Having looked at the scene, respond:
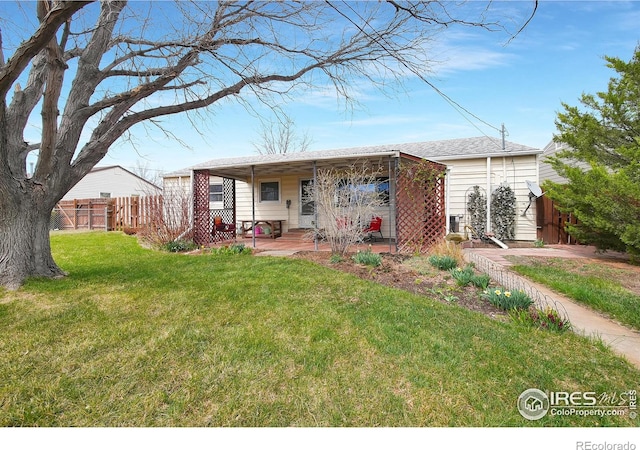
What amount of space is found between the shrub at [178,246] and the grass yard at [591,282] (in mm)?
8126

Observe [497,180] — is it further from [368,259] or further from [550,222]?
[368,259]

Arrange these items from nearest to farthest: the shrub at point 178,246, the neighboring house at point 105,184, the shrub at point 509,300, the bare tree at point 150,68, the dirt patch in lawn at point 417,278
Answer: the shrub at point 509,300 < the dirt patch in lawn at point 417,278 < the bare tree at point 150,68 < the shrub at point 178,246 < the neighboring house at point 105,184

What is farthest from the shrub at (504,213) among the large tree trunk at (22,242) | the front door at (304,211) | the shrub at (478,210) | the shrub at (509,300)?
the large tree trunk at (22,242)

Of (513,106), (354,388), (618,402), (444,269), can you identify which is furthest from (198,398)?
(513,106)

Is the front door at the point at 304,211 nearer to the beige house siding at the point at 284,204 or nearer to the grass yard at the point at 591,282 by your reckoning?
the beige house siding at the point at 284,204

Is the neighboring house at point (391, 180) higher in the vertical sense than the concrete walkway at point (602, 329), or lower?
higher

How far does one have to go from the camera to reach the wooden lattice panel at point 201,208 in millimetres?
10266

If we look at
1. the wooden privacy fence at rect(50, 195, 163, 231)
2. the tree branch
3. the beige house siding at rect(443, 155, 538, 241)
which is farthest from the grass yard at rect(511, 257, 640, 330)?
the wooden privacy fence at rect(50, 195, 163, 231)

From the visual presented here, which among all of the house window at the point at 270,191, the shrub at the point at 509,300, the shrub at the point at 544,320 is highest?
the house window at the point at 270,191

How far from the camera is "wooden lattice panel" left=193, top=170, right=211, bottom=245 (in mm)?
10266

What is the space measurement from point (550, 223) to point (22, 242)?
12973mm

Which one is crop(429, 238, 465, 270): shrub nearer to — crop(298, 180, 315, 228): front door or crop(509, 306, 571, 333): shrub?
crop(509, 306, 571, 333): shrub

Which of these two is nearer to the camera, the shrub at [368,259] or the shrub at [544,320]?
the shrub at [544,320]
